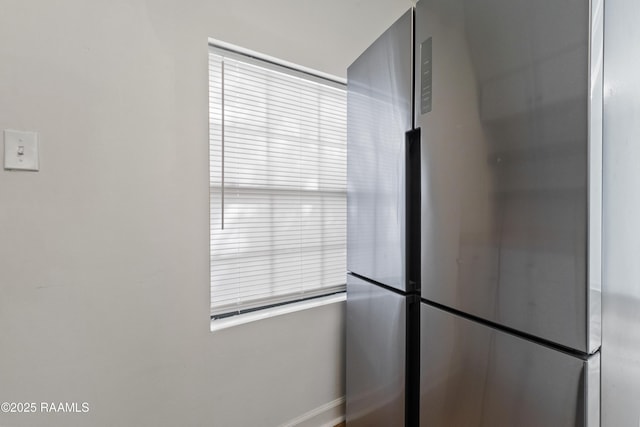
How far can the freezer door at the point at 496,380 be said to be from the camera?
71cm

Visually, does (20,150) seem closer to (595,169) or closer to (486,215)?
(486,215)

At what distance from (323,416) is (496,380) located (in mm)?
1169

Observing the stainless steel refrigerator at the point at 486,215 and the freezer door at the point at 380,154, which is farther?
the freezer door at the point at 380,154

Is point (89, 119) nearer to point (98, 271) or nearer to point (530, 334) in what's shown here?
point (98, 271)

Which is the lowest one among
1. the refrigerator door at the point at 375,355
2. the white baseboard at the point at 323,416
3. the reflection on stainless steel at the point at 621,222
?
the white baseboard at the point at 323,416

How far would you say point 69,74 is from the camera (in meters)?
1.08

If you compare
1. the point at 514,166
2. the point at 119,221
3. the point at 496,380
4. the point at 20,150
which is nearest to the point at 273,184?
the point at 119,221

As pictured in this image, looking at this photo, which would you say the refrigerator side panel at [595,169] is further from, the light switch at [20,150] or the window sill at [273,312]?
the light switch at [20,150]

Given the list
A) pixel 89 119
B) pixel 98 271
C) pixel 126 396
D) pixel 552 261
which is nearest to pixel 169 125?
pixel 89 119

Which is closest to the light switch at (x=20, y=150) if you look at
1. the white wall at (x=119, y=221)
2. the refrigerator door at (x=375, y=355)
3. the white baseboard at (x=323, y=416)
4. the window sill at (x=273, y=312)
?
the white wall at (x=119, y=221)

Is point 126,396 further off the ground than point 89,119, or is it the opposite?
point 89,119

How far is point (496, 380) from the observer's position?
870mm

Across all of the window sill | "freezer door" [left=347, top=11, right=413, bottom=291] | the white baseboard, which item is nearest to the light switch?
the window sill

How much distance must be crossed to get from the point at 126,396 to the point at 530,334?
1.43m
